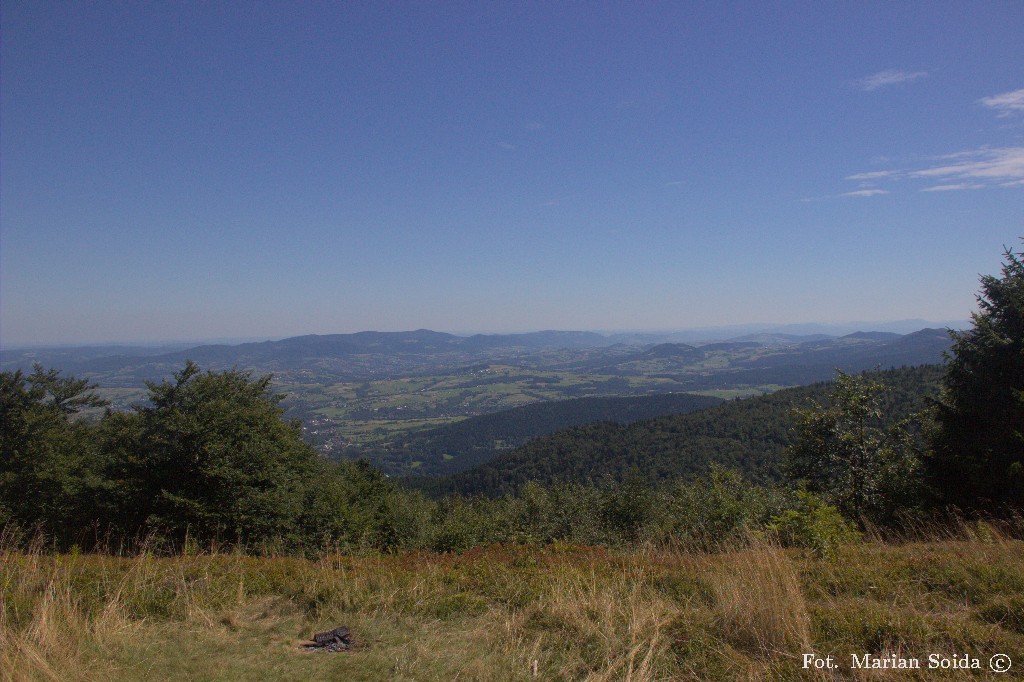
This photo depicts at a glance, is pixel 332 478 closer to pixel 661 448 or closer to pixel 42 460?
pixel 42 460

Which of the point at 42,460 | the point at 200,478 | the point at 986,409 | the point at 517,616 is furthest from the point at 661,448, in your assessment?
the point at 517,616

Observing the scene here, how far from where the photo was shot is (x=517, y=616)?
431 cm

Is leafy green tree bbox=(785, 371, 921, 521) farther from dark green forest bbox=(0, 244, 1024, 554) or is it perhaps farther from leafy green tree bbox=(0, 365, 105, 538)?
leafy green tree bbox=(0, 365, 105, 538)

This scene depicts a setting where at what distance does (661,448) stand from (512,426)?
7754 cm

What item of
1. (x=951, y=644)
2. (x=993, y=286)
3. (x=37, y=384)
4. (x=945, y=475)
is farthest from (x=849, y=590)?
(x=37, y=384)

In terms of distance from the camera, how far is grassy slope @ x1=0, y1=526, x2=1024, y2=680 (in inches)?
132

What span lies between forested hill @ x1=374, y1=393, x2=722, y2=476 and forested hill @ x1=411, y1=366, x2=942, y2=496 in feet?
87.3

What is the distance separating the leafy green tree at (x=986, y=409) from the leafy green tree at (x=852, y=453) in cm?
152

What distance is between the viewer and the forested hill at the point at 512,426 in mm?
135250

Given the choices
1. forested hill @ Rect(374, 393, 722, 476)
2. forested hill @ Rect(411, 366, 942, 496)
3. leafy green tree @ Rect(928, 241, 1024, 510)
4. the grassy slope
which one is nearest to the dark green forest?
leafy green tree @ Rect(928, 241, 1024, 510)

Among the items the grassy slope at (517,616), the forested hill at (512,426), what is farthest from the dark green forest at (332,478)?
the forested hill at (512,426)

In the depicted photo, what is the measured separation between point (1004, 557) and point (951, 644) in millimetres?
2920

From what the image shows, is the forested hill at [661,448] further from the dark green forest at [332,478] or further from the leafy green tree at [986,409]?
the leafy green tree at [986,409]

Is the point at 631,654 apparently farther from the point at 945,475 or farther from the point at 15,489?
the point at 15,489
